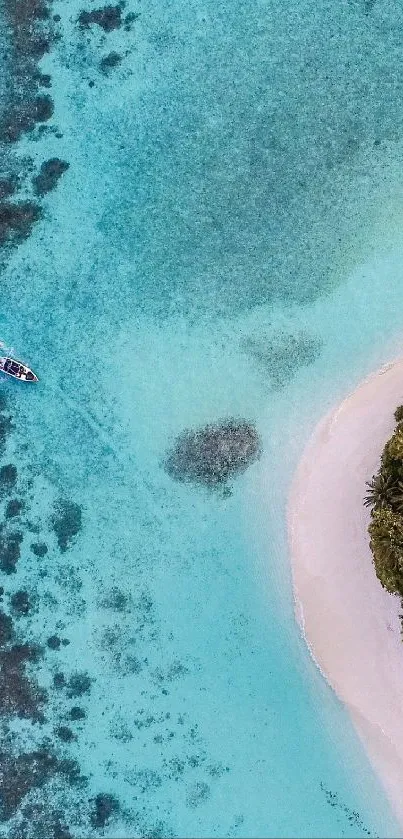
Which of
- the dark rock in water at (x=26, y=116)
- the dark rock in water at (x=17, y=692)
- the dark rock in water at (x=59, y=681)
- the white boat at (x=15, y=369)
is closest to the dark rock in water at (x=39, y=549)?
the dark rock in water at (x=17, y=692)

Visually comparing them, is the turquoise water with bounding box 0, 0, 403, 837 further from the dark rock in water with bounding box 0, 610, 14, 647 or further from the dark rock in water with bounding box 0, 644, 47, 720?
the dark rock in water with bounding box 0, 610, 14, 647

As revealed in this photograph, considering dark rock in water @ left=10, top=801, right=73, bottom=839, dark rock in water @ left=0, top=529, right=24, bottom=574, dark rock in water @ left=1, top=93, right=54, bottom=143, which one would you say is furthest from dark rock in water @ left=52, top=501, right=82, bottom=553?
dark rock in water @ left=1, top=93, right=54, bottom=143

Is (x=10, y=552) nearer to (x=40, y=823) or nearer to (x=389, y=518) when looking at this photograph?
(x=40, y=823)

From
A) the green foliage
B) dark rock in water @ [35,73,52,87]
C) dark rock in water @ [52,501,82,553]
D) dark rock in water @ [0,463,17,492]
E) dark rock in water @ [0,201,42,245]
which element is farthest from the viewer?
dark rock in water @ [35,73,52,87]

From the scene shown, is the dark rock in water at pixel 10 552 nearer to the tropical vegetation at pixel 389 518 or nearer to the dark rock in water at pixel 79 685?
the dark rock in water at pixel 79 685

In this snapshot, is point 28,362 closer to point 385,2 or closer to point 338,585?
point 338,585

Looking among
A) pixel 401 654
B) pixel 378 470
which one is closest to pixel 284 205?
pixel 378 470
